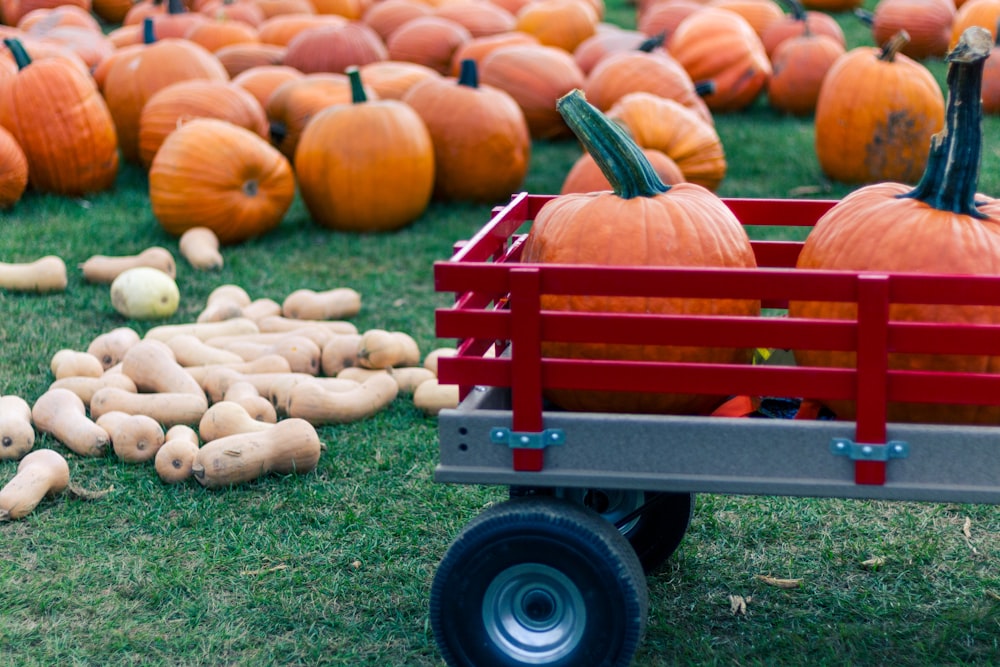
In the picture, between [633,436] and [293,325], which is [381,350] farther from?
[633,436]

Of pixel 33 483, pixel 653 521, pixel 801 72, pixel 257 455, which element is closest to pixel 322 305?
pixel 257 455

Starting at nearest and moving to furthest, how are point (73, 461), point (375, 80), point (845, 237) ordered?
1. point (845, 237)
2. point (73, 461)
3. point (375, 80)

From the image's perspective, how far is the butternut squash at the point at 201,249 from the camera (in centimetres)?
585

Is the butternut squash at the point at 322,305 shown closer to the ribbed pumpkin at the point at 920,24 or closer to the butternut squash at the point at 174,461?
the butternut squash at the point at 174,461

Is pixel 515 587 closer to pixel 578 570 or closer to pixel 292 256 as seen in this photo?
pixel 578 570

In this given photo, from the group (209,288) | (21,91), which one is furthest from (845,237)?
(21,91)

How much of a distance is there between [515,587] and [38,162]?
549 cm

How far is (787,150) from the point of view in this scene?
8117mm

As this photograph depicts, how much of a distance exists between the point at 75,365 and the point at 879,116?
4.84m

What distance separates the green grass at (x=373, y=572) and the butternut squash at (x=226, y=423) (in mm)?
229

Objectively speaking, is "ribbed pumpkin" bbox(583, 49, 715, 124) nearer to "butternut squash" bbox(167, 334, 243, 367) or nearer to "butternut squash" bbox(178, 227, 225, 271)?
"butternut squash" bbox(178, 227, 225, 271)

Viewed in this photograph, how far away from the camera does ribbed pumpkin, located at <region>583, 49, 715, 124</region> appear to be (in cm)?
753

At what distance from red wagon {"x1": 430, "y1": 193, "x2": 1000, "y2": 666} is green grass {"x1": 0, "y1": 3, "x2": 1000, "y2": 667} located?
39cm

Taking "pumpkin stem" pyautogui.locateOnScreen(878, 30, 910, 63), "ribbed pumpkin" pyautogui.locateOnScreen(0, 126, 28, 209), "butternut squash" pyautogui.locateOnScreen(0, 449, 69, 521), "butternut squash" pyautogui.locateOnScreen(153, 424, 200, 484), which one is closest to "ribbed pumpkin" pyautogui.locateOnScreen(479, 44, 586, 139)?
"pumpkin stem" pyautogui.locateOnScreen(878, 30, 910, 63)
